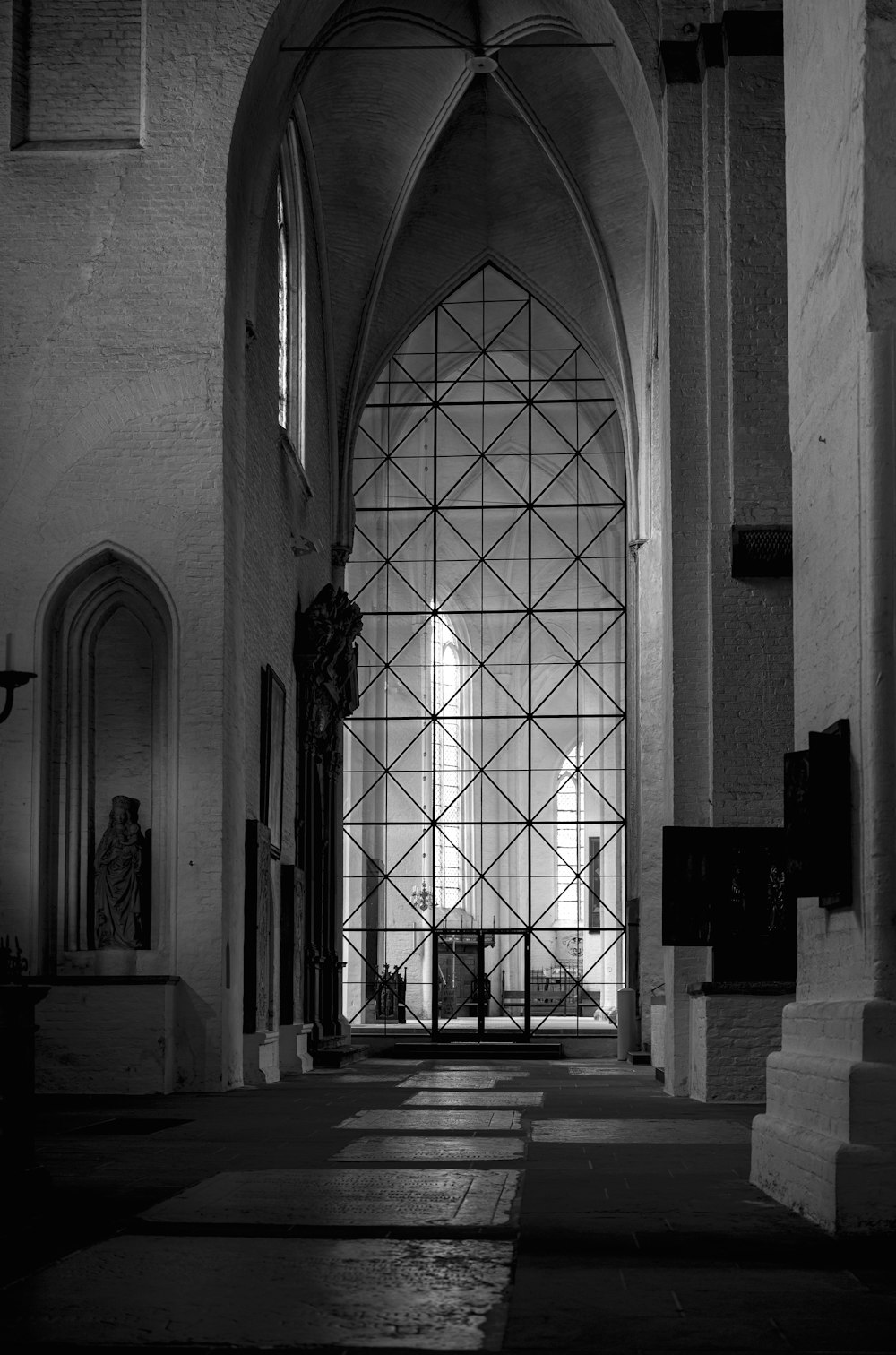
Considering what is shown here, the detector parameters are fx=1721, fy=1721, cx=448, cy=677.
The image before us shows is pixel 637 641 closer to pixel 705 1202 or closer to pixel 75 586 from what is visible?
pixel 75 586

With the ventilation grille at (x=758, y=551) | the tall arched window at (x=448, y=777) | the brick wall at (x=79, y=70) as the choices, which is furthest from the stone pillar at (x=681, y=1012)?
the tall arched window at (x=448, y=777)

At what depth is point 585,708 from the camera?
36.3m

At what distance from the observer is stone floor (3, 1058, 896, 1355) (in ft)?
14.6

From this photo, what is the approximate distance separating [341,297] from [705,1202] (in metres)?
20.4

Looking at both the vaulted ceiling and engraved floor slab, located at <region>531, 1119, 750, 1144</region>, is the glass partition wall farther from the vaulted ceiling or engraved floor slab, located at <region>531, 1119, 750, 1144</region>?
engraved floor slab, located at <region>531, 1119, 750, 1144</region>

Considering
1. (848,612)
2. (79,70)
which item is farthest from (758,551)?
(79,70)

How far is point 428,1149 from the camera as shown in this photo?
30.7 feet

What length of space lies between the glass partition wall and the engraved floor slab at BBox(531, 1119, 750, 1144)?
17.1 meters

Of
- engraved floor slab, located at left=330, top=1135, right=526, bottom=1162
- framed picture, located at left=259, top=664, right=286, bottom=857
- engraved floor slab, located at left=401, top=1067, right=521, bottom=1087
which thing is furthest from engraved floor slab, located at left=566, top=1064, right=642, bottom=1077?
engraved floor slab, located at left=330, top=1135, right=526, bottom=1162

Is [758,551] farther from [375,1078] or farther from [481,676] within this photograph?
[481,676]

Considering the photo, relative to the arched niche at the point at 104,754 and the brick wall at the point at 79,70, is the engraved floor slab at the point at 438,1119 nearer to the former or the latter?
the arched niche at the point at 104,754

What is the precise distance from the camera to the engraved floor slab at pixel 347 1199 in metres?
6.46

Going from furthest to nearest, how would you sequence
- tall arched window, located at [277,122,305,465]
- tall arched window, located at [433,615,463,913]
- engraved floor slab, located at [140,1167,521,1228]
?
tall arched window, located at [433,615,463,913] < tall arched window, located at [277,122,305,465] < engraved floor slab, located at [140,1167,521,1228]

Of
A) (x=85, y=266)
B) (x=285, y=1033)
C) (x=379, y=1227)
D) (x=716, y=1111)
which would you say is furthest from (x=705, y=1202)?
(x=285, y=1033)
